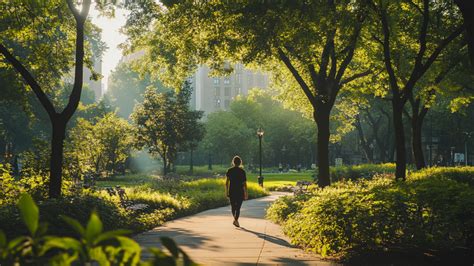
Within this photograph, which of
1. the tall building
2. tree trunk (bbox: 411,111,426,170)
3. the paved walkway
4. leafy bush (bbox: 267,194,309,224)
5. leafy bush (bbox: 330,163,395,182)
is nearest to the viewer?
the paved walkway

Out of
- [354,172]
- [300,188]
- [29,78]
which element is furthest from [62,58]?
[354,172]

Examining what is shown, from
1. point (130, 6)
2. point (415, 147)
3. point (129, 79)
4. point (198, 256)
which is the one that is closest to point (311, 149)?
point (129, 79)

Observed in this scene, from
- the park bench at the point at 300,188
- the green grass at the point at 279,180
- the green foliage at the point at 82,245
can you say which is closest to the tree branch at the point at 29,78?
the park bench at the point at 300,188

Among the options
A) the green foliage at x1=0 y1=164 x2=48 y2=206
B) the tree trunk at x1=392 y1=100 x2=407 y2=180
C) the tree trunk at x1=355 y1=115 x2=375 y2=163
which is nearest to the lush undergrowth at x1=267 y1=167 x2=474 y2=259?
the green foliage at x1=0 y1=164 x2=48 y2=206

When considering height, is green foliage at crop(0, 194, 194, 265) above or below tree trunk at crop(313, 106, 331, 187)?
below

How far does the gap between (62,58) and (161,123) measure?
29.7 metres

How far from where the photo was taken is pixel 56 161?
13.1 metres

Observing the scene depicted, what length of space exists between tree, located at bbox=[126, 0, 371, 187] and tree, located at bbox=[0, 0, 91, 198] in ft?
12.7

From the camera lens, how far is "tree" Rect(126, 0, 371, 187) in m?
15.9

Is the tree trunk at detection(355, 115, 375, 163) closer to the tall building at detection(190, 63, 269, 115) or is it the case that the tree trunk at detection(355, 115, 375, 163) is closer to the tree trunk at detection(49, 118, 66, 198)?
the tree trunk at detection(49, 118, 66, 198)

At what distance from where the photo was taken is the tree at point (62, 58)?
1312 cm

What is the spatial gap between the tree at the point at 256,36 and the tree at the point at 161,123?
2050 centimetres

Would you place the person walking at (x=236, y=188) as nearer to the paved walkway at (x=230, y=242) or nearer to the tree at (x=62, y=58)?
the paved walkway at (x=230, y=242)

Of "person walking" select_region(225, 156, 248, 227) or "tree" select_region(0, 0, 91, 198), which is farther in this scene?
"person walking" select_region(225, 156, 248, 227)
